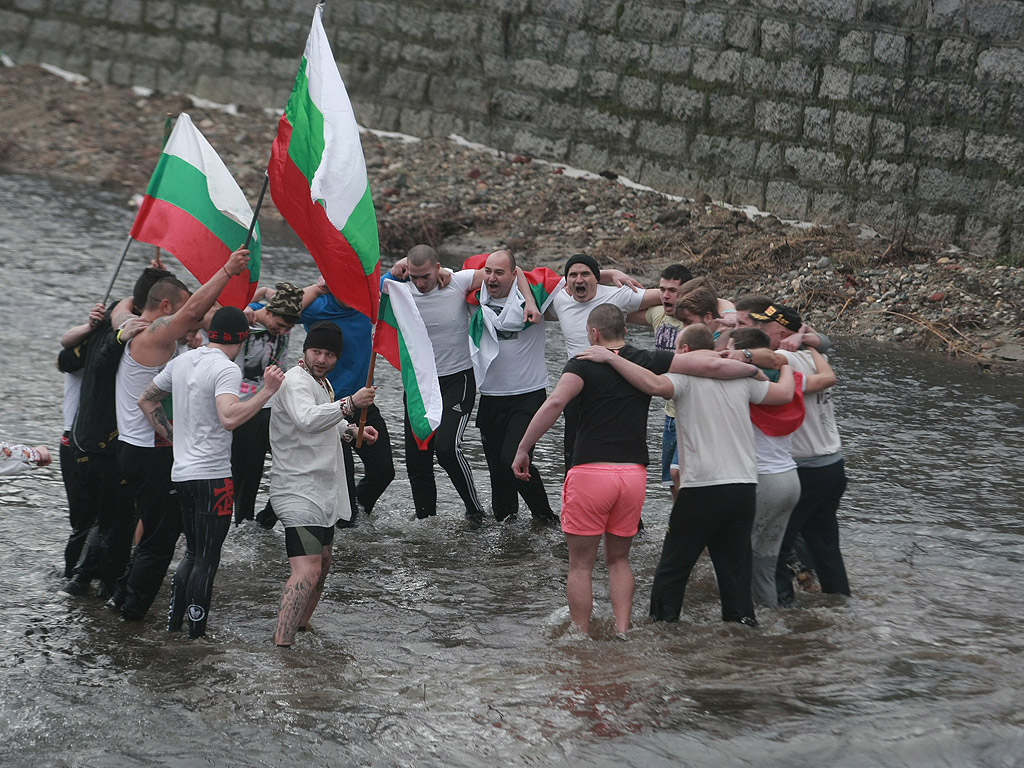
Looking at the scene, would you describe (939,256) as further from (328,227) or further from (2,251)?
(2,251)

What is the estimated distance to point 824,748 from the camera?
4.68m

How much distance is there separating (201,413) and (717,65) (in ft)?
40.5

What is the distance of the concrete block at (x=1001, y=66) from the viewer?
13.5 m

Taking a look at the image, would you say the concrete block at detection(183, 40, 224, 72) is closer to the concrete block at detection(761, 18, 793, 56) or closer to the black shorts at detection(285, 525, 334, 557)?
the concrete block at detection(761, 18, 793, 56)

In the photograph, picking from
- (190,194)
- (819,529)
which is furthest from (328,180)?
(819,529)

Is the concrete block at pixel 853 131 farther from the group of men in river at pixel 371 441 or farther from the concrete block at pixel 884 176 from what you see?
the group of men in river at pixel 371 441

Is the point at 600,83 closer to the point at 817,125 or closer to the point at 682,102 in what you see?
the point at 682,102

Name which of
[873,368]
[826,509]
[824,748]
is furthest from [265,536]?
[873,368]

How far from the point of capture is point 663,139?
17047 mm

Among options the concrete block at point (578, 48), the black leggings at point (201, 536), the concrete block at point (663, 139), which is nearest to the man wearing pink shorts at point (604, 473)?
the black leggings at point (201, 536)

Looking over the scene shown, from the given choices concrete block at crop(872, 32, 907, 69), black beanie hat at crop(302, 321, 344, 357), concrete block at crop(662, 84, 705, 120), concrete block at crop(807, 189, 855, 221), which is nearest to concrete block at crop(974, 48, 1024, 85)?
concrete block at crop(872, 32, 907, 69)

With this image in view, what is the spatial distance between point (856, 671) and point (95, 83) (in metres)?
21.2

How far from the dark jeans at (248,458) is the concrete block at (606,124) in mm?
10969

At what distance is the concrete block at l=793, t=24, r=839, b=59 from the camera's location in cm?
1516
